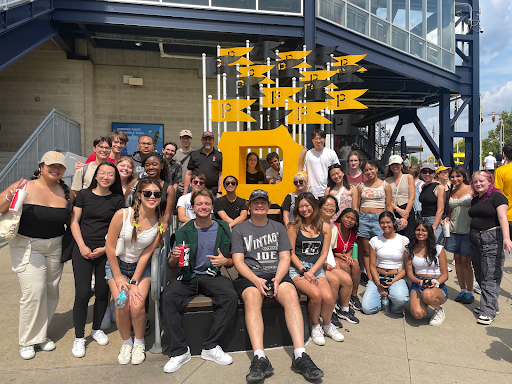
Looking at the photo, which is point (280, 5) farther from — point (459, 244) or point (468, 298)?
point (468, 298)

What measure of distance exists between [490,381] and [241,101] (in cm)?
576

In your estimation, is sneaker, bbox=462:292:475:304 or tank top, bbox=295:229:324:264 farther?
sneaker, bbox=462:292:475:304

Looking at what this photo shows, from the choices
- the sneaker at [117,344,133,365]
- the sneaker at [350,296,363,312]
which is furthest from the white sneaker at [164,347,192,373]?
the sneaker at [350,296,363,312]

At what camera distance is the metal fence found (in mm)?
7855

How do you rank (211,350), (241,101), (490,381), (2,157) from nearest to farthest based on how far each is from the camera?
1. (490,381)
2. (211,350)
3. (241,101)
4. (2,157)

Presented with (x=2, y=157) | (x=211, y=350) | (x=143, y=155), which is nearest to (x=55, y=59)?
(x=2, y=157)

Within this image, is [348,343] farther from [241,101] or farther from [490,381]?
[241,101]

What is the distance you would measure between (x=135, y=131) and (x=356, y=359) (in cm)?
1072

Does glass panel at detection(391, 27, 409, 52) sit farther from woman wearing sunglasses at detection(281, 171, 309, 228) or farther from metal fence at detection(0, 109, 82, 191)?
metal fence at detection(0, 109, 82, 191)

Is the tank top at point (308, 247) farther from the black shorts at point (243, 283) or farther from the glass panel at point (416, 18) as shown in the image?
the glass panel at point (416, 18)

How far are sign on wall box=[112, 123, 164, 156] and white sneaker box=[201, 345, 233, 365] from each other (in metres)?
9.85

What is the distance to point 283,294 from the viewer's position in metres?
3.41

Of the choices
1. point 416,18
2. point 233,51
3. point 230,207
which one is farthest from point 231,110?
point 416,18

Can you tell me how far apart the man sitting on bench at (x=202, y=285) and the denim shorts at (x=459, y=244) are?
3240 millimetres
